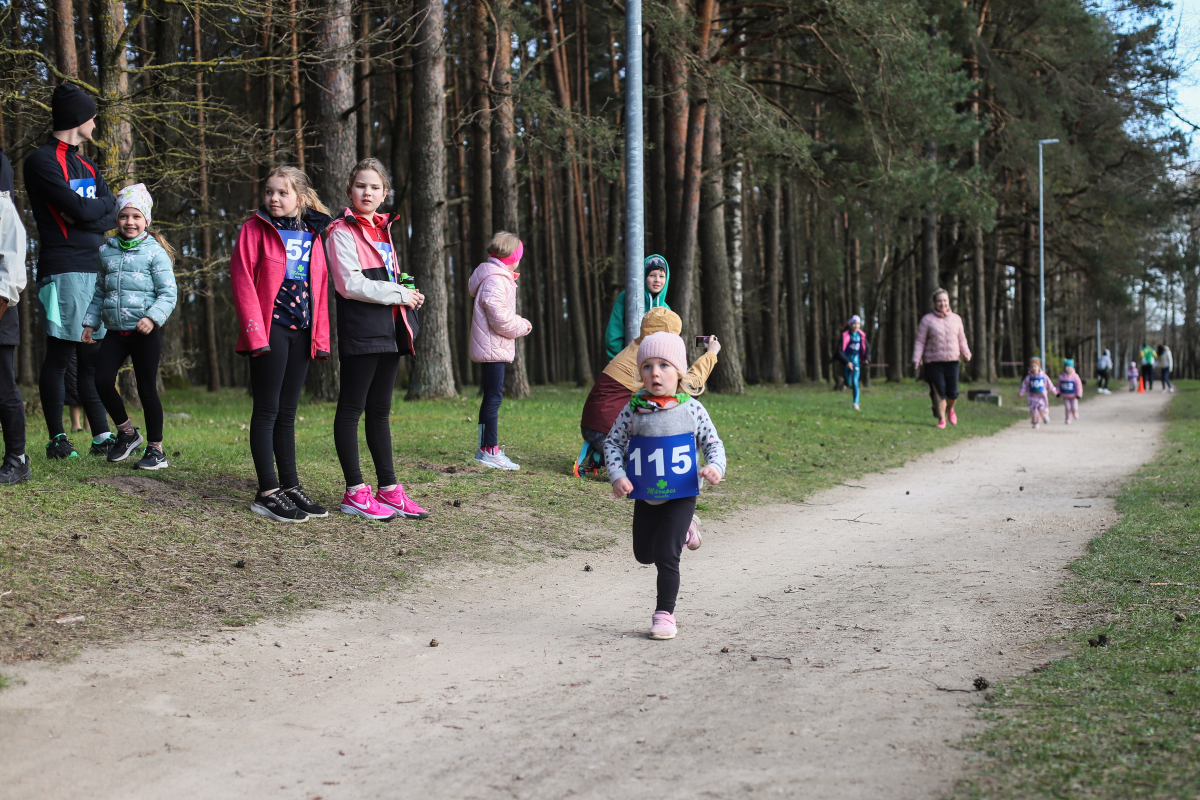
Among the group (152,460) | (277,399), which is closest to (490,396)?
(277,399)

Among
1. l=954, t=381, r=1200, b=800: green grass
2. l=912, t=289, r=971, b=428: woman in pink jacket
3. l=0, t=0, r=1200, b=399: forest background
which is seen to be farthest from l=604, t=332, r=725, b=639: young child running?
l=912, t=289, r=971, b=428: woman in pink jacket

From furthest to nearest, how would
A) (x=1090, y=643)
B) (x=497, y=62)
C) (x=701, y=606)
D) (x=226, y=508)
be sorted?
(x=497, y=62) → (x=226, y=508) → (x=701, y=606) → (x=1090, y=643)

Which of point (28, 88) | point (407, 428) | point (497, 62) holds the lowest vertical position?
point (407, 428)

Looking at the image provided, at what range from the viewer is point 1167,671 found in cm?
391

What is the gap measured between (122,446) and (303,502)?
198cm

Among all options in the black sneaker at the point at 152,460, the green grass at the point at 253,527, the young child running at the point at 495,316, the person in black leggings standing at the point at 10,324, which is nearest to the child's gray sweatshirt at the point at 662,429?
the green grass at the point at 253,527

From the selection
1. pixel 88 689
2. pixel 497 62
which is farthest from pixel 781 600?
pixel 497 62

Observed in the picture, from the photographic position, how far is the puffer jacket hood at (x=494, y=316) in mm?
8703

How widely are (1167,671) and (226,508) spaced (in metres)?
5.51

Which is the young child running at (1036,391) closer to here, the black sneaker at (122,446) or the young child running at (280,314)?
the young child running at (280,314)

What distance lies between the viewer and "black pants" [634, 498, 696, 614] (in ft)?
16.2

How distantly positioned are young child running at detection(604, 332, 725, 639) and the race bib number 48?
4.48 meters

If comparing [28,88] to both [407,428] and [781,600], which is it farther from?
[781,600]

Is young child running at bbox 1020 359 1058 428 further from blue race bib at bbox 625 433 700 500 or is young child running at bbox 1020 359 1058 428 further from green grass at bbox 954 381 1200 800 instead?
blue race bib at bbox 625 433 700 500
